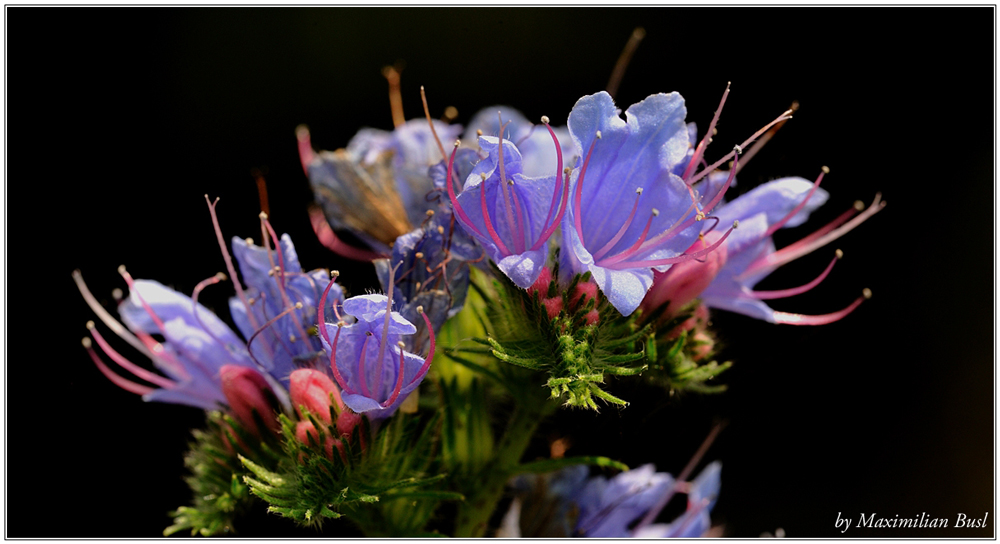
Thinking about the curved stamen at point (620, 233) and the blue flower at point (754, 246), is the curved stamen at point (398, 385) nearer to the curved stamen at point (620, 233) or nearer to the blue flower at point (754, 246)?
the curved stamen at point (620, 233)

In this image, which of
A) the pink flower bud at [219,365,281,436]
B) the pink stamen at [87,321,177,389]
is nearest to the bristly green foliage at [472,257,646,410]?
the pink flower bud at [219,365,281,436]

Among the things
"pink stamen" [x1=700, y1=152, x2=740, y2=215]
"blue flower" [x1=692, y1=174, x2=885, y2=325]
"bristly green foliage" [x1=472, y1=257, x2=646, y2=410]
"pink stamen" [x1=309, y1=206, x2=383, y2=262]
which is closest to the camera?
"bristly green foliage" [x1=472, y1=257, x2=646, y2=410]

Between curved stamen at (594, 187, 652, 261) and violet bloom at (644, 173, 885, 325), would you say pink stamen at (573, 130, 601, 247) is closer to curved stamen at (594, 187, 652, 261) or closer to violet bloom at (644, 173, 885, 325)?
curved stamen at (594, 187, 652, 261)

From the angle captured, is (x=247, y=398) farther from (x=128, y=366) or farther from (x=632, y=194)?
(x=632, y=194)

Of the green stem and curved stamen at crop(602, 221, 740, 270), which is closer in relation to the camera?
curved stamen at crop(602, 221, 740, 270)

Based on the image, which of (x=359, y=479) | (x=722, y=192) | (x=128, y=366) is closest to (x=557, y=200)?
(x=722, y=192)
